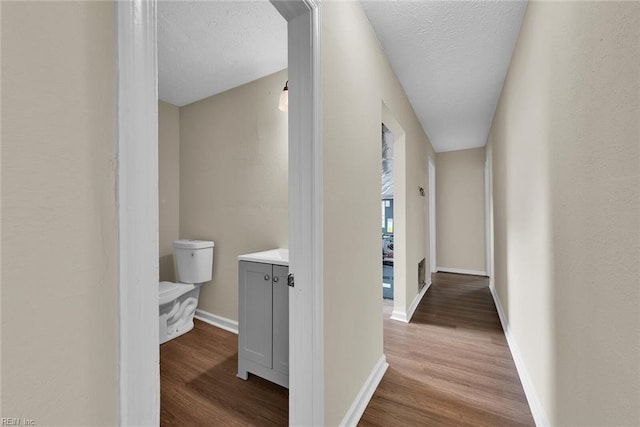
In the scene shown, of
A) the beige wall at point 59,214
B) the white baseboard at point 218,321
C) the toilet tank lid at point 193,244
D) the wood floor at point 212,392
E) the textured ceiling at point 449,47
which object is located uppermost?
the textured ceiling at point 449,47

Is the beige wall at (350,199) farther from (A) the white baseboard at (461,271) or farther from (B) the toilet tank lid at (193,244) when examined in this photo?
(A) the white baseboard at (461,271)

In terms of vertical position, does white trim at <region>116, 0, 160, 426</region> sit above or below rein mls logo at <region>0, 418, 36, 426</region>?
above

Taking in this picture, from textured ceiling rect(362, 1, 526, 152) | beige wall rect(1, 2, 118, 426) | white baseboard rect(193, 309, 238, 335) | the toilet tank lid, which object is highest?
textured ceiling rect(362, 1, 526, 152)

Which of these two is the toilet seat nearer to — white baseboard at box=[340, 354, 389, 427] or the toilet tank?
the toilet tank

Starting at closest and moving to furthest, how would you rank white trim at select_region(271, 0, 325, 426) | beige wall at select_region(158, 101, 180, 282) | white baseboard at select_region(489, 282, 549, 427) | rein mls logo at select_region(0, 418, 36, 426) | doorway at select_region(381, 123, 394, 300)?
rein mls logo at select_region(0, 418, 36, 426), white trim at select_region(271, 0, 325, 426), white baseboard at select_region(489, 282, 549, 427), beige wall at select_region(158, 101, 180, 282), doorway at select_region(381, 123, 394, 300)

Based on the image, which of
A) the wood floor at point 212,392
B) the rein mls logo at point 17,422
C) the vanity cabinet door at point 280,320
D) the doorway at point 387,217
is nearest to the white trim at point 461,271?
the doorway at point 387,217

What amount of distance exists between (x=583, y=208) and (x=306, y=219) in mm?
985

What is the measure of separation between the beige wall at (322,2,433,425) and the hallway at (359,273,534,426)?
9.0 inches

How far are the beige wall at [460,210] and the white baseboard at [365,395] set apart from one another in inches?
162

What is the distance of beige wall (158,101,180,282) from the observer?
2.88 meters

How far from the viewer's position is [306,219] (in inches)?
44.9

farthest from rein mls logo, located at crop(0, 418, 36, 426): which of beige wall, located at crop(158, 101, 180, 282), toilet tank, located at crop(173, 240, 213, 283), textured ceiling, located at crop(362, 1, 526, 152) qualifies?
beige wall, located at crop(158, 101, 180, 282)

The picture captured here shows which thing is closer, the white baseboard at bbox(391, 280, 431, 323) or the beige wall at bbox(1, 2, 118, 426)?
the beige wall at bbox(1, 2, 118, 426)

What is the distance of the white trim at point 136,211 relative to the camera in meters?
0.45
